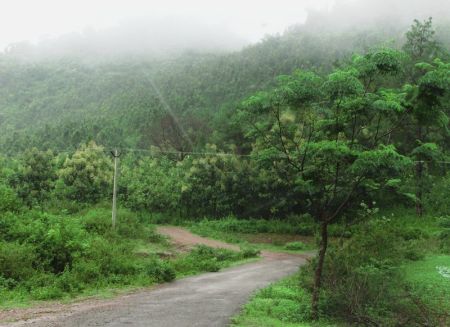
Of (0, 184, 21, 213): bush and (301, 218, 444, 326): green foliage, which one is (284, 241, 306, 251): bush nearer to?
(301, 218, 444, 326): green foliage

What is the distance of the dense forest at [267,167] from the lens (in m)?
11.1

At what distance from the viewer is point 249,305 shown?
42.5ft

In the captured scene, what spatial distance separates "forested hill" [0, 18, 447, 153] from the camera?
5928 centimetres

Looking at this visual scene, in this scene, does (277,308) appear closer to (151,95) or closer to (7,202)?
(7,202)

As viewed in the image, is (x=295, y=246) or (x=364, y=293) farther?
(x=295, y=246)

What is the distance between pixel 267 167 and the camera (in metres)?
12.6

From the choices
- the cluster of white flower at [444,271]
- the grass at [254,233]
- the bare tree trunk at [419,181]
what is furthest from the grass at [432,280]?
the bare tree trunk at [419,181]

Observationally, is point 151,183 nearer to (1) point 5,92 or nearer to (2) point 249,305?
(2) point 249,305

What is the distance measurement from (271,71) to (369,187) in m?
62.0

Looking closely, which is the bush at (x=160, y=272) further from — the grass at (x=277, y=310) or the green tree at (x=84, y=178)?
the green tree at (x=84, y=178)

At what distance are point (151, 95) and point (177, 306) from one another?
68.9 meters

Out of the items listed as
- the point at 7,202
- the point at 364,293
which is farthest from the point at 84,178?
the point at 364,293

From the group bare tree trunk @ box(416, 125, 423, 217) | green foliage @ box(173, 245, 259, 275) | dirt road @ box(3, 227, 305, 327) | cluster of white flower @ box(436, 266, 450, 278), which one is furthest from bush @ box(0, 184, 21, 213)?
bare tree trunk @ box(416, 125, 423, 217)

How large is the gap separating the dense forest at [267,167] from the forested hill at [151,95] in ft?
1.35
